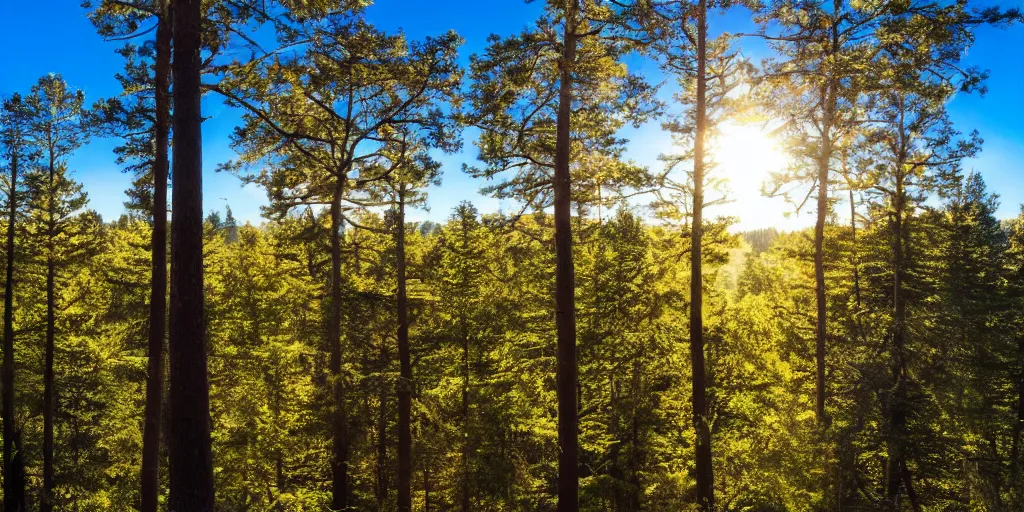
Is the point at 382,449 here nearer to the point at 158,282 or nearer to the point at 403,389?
the point at 403,389

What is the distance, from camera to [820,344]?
1652 centimetres

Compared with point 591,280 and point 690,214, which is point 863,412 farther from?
point 591,280

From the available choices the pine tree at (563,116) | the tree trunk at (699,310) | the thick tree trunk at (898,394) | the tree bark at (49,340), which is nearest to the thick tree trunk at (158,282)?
the pine tree at (563,116)

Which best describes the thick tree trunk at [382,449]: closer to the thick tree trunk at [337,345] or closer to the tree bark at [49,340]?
the thick tree trunk at [337,345]

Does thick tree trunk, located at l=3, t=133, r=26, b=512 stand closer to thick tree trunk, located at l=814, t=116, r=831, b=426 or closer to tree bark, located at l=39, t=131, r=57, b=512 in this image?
tree bark, located at l=39, t=131, r=57, b=512

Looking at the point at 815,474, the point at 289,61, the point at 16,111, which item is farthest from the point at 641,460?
the point at 16,111

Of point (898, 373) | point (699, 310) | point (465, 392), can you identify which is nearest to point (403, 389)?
point (465, 392)

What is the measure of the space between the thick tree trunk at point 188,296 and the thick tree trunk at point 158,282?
4140 mm

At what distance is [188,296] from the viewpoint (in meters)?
6.38

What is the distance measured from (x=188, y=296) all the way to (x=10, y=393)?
61.2 feet

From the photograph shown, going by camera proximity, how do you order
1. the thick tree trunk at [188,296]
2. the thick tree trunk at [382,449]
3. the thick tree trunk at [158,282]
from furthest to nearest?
the thick tree trunk at [382,449] → the thick tree trunk at [158,282] → the thick tree trunk at [188,296]

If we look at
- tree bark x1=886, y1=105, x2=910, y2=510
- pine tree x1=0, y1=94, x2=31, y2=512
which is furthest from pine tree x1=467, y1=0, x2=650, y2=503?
pine tree x1=0, y1=94, x2=31, y2=512

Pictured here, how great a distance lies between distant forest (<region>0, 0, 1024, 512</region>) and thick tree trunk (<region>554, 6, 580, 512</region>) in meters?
0.06

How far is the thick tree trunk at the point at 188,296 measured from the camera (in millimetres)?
6199
